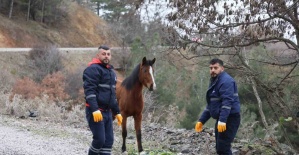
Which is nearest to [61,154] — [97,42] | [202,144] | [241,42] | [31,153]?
[31,153]

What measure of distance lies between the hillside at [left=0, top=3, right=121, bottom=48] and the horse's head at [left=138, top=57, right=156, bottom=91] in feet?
113

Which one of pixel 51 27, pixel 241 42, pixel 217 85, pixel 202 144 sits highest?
pixel 51 27

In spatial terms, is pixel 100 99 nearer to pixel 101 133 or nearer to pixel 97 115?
pixel 97 115

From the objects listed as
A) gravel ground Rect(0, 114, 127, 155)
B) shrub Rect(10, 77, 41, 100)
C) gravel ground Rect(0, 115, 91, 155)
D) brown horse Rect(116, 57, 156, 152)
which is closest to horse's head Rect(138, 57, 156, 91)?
brown horse Rect(116, 57, 156, 152)

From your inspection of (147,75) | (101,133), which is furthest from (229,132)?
(147,75)

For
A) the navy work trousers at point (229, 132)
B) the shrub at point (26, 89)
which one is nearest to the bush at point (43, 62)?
the shrub at point (26, 89)

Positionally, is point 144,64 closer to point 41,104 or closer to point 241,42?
point 241,42

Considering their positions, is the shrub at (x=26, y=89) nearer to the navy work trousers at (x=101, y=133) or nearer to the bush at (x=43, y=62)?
the bush at (x=43, y=62)

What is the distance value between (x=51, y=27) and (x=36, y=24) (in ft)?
Answer: 8.50

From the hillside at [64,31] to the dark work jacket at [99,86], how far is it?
120ft

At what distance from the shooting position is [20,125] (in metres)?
12.7

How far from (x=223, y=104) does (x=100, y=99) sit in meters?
1.94

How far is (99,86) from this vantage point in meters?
6.65

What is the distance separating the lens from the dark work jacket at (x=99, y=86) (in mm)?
6480
